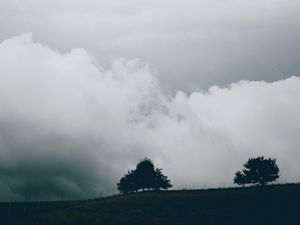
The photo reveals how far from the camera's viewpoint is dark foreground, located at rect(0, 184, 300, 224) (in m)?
58.7

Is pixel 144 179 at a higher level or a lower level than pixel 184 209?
higher

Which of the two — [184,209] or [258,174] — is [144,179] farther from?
[184,209]

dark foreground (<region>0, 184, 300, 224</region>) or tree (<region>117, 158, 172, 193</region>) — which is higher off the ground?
tree (<region>117, 158, 172, 193</region>)

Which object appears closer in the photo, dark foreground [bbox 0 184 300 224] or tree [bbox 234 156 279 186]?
dark foreground [bbox 0 184 300 224]

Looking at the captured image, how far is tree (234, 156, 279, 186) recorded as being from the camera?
100500mm

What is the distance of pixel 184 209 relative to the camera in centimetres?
6606

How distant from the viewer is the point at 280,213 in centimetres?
6009

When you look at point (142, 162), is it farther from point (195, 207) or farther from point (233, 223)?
point (233, 223)

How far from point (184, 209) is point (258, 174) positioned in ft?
130

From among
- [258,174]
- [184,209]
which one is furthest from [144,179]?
[184,209]

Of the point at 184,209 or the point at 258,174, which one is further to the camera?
the point at 258,174

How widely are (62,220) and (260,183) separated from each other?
181 ft

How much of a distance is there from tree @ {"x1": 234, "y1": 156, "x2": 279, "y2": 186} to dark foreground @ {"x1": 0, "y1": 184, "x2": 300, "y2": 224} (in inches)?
720

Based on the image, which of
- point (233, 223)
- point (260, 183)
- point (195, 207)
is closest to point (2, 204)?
point (195, 207)
